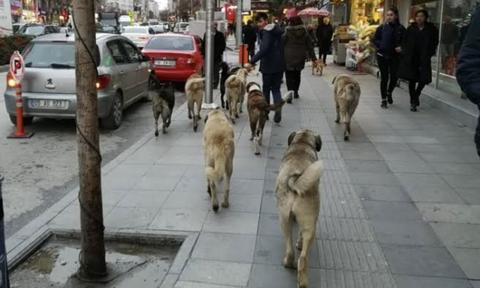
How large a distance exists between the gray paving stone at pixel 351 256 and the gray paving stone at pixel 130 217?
1691 millimetres

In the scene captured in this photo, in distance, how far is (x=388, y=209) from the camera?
18.6 ft

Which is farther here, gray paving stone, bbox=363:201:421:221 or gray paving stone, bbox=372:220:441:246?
gray paving stone, bbox=363:201:421:221

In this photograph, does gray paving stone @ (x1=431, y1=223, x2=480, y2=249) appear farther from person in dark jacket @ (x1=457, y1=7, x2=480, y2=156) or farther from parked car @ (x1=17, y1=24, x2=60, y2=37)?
parked car @ (x1=17, y1=24, x2=60, y2=37)

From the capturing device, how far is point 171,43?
1608 cm

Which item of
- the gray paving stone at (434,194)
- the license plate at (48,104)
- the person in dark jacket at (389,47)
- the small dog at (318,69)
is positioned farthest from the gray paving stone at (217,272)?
the small dog at (318,69)

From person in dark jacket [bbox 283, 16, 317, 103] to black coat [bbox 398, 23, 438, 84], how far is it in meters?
2.35

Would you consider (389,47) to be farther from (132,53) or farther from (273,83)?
(132,53)

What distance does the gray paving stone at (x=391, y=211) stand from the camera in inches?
214

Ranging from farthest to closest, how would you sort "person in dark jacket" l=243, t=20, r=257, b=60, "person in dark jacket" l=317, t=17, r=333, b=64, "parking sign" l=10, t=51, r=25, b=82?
"person in dark jacket" l=243, t=20, r=257, b=60
"person in dark jacket" l=317, t=17, r=333, b=64
"parking sign" l=10, t=51, r=25, b=82

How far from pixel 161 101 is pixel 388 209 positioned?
4973 millimetres

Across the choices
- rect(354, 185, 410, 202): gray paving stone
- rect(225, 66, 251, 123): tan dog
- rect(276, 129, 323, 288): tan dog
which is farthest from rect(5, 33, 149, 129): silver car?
rect(276, 129, 323, 288): tan dog

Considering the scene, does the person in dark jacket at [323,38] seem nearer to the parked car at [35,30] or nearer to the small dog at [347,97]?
the small dog at [347,97]

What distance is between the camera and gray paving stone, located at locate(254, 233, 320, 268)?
448 centimetres

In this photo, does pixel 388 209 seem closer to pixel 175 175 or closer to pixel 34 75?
pixel 175 175
